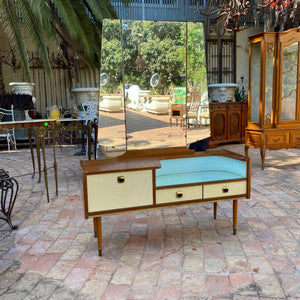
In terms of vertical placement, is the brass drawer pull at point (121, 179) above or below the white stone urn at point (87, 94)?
below

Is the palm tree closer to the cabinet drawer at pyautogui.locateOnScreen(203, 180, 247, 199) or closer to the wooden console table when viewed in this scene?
the wooden console table

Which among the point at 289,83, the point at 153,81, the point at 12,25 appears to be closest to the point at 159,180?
the point at 153,81

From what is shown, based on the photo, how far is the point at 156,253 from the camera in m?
2.44

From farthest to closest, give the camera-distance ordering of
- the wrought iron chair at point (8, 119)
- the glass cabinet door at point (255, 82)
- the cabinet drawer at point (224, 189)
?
the wrought iron chair at point (8, 119), the glass cabinet door at point (255, 82), the cabinet drawer at point (224, 189)

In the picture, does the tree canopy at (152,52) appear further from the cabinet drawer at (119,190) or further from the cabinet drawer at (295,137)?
the cabinet drawer at (295,137)

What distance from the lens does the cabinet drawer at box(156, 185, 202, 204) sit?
91.7 inches

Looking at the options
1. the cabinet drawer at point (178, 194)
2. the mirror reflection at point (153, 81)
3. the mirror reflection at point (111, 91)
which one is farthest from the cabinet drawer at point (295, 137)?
the mirror reflection at point (111, 91)

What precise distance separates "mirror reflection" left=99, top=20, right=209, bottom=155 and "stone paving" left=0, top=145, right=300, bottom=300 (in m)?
0.81

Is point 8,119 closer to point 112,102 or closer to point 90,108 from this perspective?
point 90,108

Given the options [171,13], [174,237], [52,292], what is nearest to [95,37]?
[171,13]

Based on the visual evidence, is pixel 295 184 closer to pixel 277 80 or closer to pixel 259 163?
pixel 259 163

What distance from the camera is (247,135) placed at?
214 inches

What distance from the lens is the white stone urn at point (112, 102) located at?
264 cm

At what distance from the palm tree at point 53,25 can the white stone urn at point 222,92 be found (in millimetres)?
2983
